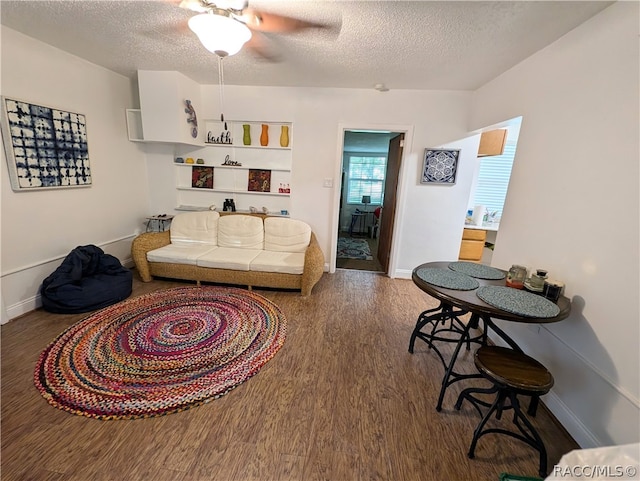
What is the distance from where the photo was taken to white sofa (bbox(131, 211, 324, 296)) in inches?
126

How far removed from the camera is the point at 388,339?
2492mm

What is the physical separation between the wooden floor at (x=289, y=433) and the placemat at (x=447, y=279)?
767 mm

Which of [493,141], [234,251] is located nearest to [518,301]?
[493,141]

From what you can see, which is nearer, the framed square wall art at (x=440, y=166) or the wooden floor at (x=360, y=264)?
the framed square wall art at (x=440, y=166)

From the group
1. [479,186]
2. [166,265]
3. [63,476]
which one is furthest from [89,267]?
[479,186]

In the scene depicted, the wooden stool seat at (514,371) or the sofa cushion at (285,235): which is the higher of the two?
the sofa cushion at (285,235)

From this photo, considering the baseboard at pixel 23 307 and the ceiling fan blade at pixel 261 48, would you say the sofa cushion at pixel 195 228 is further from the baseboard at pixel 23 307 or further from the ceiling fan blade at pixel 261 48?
the ceiling fan blade at pixel 261 48

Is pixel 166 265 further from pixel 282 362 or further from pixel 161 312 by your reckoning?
pixel 282 362

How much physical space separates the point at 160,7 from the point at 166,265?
2.51 m

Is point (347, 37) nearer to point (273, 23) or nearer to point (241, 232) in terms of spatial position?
point (273, 23)

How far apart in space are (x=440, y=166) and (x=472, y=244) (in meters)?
1.48

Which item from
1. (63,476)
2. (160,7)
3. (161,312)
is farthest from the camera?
(161,312)

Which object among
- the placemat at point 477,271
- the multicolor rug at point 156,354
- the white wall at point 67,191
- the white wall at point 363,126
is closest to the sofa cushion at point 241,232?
the white wall at point 363,126

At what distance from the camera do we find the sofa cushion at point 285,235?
3688mm
